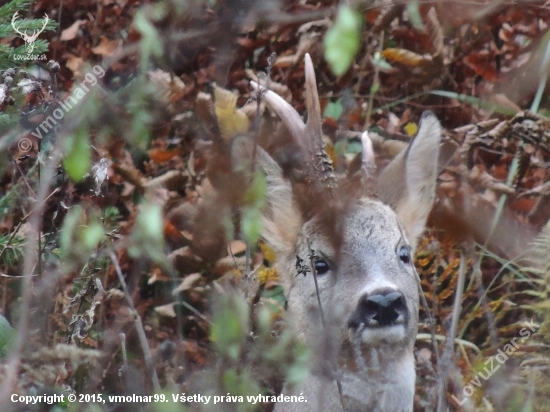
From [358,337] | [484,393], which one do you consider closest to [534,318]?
[484,393]

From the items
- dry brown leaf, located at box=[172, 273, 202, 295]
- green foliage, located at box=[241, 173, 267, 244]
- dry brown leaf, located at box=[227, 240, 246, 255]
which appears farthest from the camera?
dry brown leaf, located at box=[227, 240, 246, 255]

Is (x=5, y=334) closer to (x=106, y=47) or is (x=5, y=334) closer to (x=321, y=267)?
(x=321, y=267)

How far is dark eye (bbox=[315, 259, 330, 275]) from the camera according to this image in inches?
173

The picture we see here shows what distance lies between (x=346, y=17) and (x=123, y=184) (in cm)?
357

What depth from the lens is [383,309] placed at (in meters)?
3.87

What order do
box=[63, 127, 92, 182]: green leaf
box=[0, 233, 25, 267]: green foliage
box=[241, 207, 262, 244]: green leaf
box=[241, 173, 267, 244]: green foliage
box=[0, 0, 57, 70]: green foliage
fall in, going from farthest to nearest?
box=[0, 233, 25, 267]: green foliage → box=[0, 0, 57, 70]: green foliage → box=[241, 207, 262, 244]: green leaf → box=[241, 173, 267, 244]: green foliage → box=[63, 127, 92, 182]: green leaf

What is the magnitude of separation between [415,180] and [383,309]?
1.12 m

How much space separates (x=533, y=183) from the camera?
18.4 ft

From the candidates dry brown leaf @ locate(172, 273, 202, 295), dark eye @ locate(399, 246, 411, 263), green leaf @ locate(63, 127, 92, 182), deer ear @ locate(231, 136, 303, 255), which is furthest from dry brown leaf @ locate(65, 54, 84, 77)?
green leaf @ locate(63, 127, 92, 182)

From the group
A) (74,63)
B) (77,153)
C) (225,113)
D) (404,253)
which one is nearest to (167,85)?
(74,63)

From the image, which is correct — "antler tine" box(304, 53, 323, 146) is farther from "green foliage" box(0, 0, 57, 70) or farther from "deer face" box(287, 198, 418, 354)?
"green foliage" box(0, 0, 57, 70)

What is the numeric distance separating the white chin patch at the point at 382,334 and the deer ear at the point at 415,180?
0.97 m

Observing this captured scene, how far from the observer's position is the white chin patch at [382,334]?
3884 mm

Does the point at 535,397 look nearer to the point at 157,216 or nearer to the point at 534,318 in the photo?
the point at 534,318
